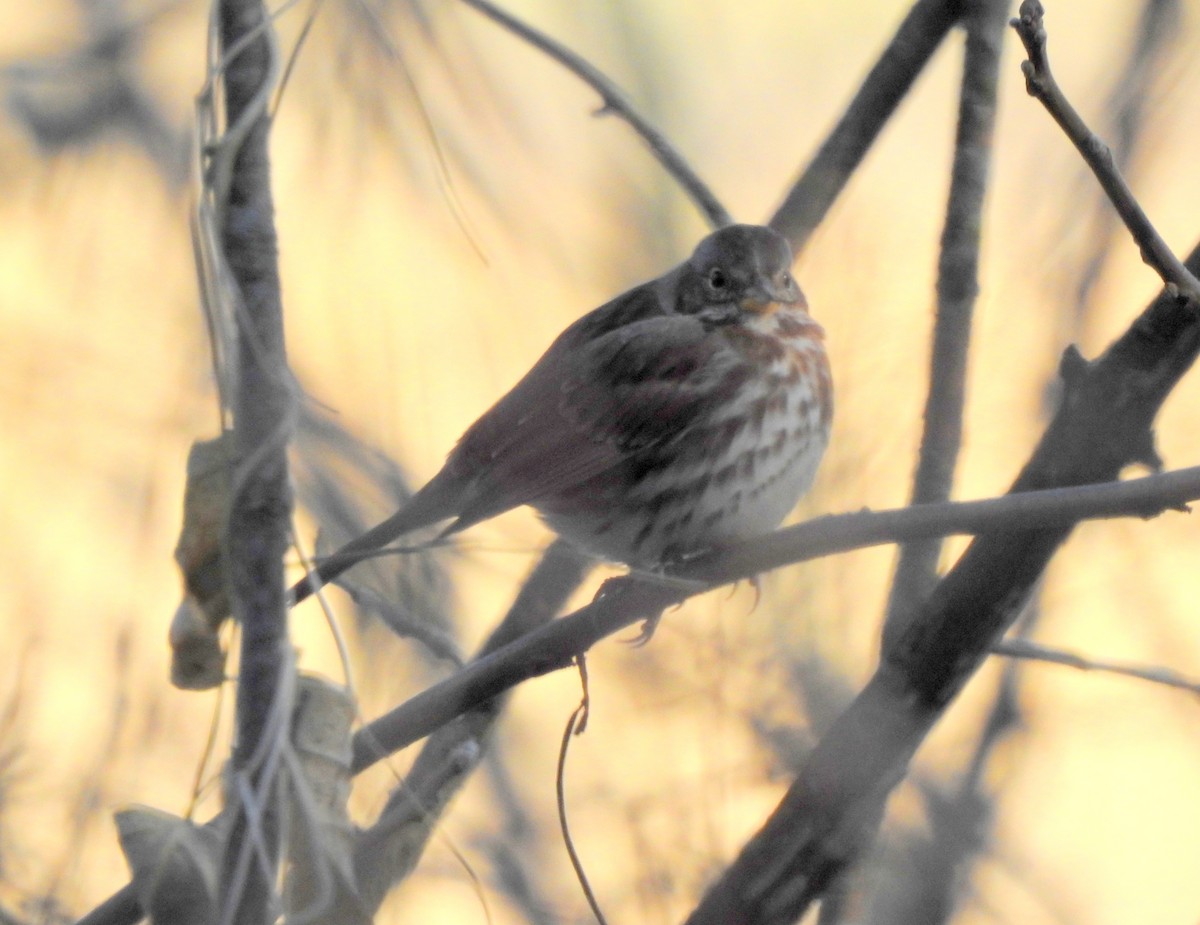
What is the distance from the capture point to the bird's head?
155 inches

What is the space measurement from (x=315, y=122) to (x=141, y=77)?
1.17 meters

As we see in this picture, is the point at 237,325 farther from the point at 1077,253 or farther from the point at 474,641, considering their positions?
the point at 1077,253

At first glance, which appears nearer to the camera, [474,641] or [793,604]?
[793,604]

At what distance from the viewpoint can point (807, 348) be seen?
4.18 metres

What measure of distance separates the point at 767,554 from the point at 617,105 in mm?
1438

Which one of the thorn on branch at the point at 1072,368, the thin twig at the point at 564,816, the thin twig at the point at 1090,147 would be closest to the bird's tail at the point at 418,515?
the thin twig at the point at 564,816

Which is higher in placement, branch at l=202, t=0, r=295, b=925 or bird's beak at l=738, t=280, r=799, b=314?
bird's beak at l=738, t=280, r=799, b=314

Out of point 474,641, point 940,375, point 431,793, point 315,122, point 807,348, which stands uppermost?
point 807,348

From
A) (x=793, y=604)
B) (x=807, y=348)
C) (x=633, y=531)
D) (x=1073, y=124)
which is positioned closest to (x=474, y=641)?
(x=633, y=531)

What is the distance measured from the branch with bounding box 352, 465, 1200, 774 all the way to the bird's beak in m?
1.33

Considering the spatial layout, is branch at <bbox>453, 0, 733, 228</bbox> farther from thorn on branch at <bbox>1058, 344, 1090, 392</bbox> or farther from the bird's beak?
thorn on branch at <bbox>1058, 344, 1090, 392</bbox>

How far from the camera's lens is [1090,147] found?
86.1 inches

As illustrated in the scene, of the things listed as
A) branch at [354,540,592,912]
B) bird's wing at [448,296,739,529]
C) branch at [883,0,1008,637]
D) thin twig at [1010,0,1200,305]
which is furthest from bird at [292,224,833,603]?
thin twig at [1010,0,1200,305]

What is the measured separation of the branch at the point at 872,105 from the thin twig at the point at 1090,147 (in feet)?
4.14
